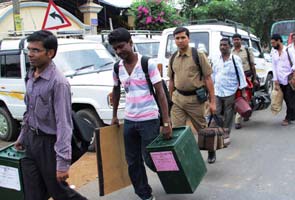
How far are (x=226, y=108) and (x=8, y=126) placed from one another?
416 centimetres

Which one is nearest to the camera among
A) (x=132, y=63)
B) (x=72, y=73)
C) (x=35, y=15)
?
(x=132, y=63)

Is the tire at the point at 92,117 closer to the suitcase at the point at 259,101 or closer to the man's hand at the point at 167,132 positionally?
the man's hand at the point at 167,132

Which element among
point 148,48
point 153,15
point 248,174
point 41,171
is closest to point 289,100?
point 248,174

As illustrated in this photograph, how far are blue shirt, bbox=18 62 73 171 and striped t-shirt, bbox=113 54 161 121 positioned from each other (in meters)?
1.01

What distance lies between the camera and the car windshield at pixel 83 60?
26.2 feet

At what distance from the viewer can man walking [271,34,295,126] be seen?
8.83 meters

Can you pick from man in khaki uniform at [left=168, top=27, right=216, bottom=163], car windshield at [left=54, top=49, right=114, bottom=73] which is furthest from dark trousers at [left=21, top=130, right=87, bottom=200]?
car windshield at [left=54, top=49, right=114, bottom=73]

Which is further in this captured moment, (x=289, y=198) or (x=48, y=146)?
(x=289, y=198)

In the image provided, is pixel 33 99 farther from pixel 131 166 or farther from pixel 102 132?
pixel 131 166

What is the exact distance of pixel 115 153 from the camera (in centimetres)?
470

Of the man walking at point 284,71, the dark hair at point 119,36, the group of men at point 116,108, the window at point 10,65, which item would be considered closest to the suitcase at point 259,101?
the man walking at point 284,71

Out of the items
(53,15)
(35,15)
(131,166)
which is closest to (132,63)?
(131,166)

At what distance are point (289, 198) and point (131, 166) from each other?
1.74m

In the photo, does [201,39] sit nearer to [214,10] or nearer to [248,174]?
[248,174]
